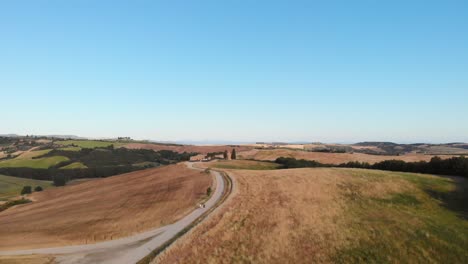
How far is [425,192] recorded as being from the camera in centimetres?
5800

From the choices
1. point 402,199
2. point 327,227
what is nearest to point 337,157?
point 402,199

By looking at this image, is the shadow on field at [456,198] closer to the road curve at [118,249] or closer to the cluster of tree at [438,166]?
the cluster of tree at [438,166]

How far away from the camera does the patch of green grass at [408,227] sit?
113 feet

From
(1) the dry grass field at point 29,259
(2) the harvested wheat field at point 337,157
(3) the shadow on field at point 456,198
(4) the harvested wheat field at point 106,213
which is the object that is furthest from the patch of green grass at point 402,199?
(2) the harvested wheat field at point 337,157

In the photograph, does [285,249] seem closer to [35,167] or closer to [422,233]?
[422,233]

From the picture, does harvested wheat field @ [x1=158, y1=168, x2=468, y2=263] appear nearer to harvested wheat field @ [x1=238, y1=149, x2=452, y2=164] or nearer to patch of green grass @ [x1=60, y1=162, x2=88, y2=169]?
harvested wheat field @ [x1=238, y1=149, x2=452, y2=164]

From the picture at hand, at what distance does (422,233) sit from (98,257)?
120 feet

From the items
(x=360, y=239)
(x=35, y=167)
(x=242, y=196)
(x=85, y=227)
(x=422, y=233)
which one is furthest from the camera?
(x=35, y=167)

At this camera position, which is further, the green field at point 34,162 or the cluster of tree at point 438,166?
the green field at point 34,162

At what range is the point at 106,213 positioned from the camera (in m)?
51.2

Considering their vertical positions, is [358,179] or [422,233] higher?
[358,179]

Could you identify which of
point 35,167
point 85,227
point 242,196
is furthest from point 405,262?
point 35,167

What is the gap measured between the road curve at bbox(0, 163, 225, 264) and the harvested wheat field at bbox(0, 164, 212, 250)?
1.83 m

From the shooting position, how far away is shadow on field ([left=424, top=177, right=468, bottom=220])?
50219 millimetres
